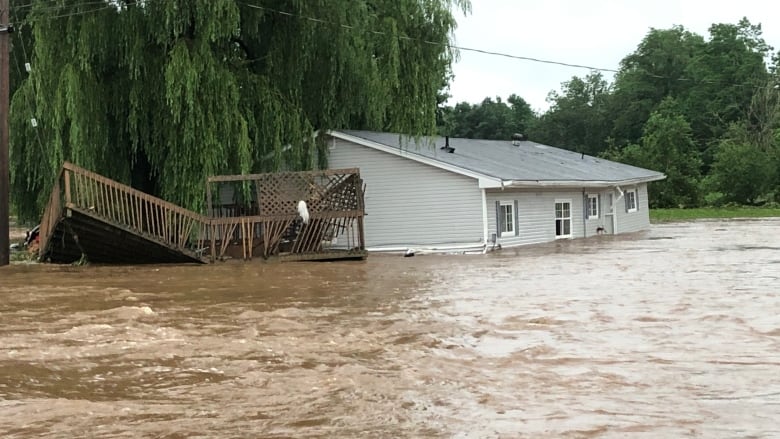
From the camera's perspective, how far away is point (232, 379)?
8.16m

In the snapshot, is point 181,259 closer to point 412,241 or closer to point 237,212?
point 237,212

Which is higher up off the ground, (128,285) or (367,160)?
(367,160)

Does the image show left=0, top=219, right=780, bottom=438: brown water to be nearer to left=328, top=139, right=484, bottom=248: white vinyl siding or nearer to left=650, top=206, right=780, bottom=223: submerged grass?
left=328, top=139, right=484, bottom=248: white vinyl siding

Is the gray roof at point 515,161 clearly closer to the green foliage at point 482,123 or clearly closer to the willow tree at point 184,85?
the willow tree at point 184,85

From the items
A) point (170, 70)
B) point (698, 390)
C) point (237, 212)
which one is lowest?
point (698, 390)

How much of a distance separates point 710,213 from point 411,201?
2848 centimetres

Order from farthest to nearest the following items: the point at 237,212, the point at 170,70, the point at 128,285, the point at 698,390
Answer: the point at 237,212 < the point at 170,70 < the point at 128,285 < the point at 698,390

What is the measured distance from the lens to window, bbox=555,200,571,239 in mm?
30172

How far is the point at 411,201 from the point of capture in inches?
1024

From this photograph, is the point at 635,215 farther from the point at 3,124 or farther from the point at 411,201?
the point at 3,124

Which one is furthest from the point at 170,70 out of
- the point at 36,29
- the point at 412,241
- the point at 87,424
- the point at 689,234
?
the point at 689,234

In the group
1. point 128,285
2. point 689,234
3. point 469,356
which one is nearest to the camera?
point 469,356

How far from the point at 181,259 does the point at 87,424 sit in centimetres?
1535

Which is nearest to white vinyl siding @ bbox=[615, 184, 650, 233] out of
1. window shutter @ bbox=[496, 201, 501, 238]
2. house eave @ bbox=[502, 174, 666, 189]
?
house eave @ bbox=[502, 174, 666, 189]
